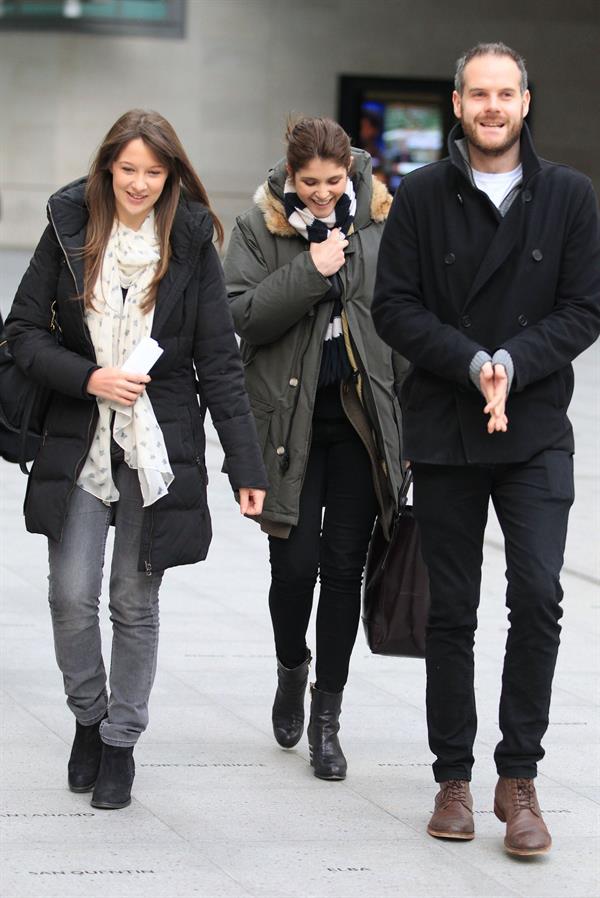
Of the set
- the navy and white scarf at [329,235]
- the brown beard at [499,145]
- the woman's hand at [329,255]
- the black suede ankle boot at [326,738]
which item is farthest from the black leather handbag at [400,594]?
the brown beard at [499,145]

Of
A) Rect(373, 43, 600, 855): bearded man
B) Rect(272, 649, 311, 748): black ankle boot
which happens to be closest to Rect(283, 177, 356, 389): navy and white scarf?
Rect(373, 43, 600, 855): bearded man

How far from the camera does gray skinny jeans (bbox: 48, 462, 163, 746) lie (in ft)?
13.9

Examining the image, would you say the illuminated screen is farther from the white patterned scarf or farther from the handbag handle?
the white patterned scarf

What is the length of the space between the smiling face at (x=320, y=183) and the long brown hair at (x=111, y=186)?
41 centimetres

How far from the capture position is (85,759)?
14.5 feet

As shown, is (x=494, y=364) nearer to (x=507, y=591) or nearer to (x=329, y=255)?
(x=507, y=591)

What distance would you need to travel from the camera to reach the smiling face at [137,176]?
13.6 ft

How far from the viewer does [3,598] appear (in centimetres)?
667

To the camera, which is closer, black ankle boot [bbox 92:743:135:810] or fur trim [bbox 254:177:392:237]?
black ankle boot [bbox 92:743:135:810]

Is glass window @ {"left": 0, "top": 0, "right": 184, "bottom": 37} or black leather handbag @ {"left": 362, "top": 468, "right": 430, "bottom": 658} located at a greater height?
glass window @ {"left": 0, "top": 0, "right": 184, "bottom": 37}

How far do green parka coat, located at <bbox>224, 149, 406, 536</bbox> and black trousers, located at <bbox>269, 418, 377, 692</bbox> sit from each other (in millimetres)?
65

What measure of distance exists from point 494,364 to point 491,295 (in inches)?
9.4

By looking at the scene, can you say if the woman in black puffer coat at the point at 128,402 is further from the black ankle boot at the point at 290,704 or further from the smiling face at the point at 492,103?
the smiling face at the point at 492,103

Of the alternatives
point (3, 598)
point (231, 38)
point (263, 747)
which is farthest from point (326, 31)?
point (263, 747)
